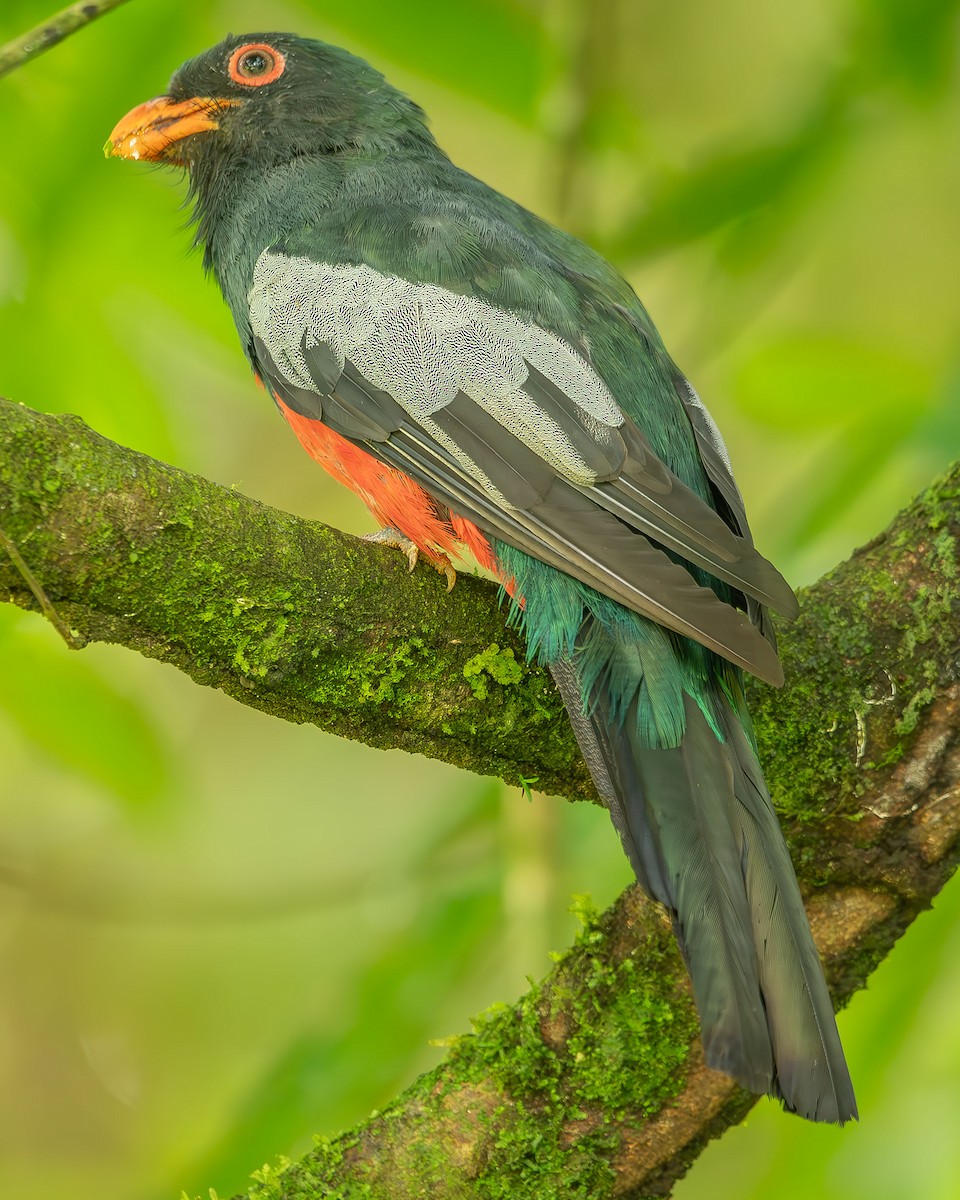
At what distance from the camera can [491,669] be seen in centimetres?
286

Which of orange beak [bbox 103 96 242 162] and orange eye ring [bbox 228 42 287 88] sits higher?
orange eye ring [bbox 228 42 287 88]

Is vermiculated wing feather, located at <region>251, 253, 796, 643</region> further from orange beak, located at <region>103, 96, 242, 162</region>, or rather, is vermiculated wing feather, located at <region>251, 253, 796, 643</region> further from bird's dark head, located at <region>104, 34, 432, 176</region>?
orange beak, located at <region>103, 96, 242, 162</region>

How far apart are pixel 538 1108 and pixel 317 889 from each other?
5.36ft

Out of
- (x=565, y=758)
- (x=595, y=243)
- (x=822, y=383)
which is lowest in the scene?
(x=565, y=758)

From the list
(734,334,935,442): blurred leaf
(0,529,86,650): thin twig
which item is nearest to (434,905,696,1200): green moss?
(0,529,86,650): thin twig

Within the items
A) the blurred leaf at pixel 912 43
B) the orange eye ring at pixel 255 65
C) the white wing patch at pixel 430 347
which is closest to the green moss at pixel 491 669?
the white wing patch at pixel 430 347

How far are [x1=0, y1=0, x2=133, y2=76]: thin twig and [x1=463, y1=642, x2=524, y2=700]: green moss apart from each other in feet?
4.82

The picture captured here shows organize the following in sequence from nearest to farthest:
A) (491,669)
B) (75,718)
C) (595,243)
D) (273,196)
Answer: (491,669), (75,718), (273,196), (595,243)

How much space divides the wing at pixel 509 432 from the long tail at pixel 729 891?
0.86ft

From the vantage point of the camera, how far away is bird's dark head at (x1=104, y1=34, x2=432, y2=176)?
3.99m

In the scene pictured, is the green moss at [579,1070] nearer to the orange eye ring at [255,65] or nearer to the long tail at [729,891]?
the long tail at [729,891]

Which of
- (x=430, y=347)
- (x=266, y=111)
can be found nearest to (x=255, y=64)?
(x=266, y=111)

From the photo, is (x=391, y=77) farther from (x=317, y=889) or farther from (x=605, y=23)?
(x=317, y=889)

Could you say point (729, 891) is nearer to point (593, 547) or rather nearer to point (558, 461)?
point (593, 547)
